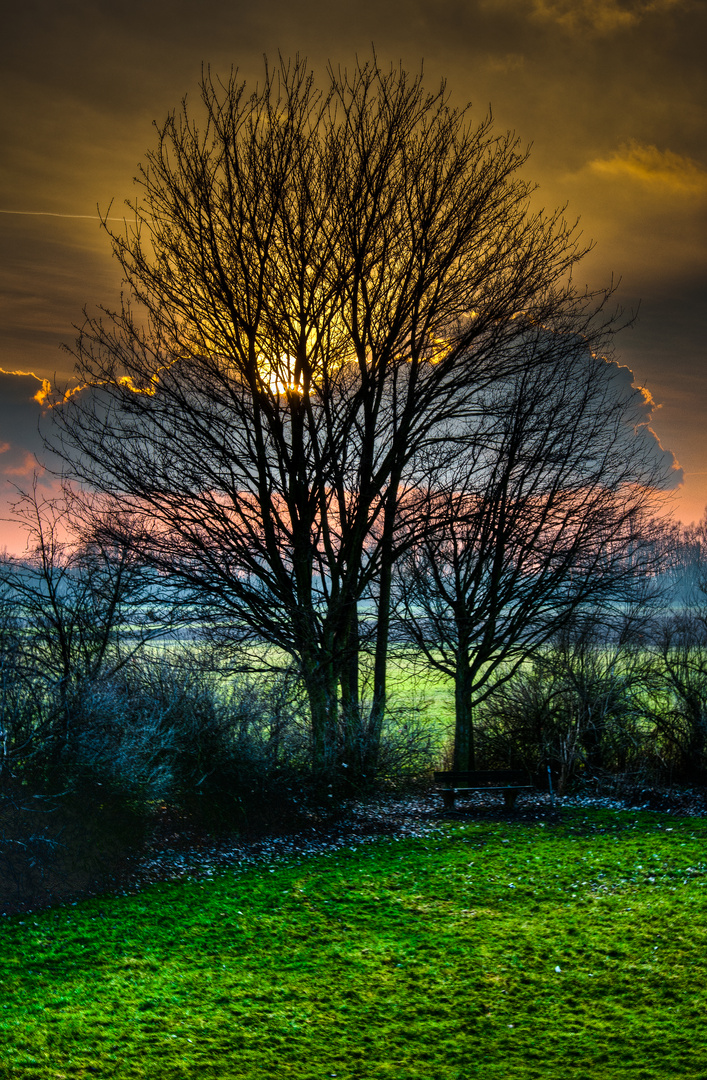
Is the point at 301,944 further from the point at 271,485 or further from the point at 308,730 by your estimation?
the point at 271,485

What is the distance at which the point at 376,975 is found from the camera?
607cm

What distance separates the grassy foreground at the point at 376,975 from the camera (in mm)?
4879

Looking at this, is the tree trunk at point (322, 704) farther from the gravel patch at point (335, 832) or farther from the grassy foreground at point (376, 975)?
the grassy foreground at point (376, 975)

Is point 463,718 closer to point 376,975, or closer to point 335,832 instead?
point 335,832

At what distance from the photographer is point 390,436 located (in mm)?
13469

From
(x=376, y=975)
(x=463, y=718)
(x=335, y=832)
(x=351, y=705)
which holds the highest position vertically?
(x=351, y=705)

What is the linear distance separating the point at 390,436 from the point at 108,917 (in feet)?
27.8

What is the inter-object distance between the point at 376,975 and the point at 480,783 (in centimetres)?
759

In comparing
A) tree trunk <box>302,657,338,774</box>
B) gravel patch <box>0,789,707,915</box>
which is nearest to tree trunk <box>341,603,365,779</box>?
tree trunk <box>302,657,338,774</box>

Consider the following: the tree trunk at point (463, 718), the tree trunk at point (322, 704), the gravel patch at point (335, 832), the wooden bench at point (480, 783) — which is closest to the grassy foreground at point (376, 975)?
the gravel patch at point (335, 832)

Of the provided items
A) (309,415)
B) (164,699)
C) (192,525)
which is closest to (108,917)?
(164,699)

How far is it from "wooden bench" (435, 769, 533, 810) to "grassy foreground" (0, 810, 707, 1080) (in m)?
2.96

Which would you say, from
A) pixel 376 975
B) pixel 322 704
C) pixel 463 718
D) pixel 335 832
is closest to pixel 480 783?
pixel 463 718

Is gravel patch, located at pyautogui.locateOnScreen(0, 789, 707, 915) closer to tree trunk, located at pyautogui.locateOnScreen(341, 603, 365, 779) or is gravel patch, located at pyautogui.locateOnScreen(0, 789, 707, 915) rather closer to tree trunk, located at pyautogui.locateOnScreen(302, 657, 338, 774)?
tree trunk, located at pyautogui.locateOnScreen(341, 603, 365, 779)
